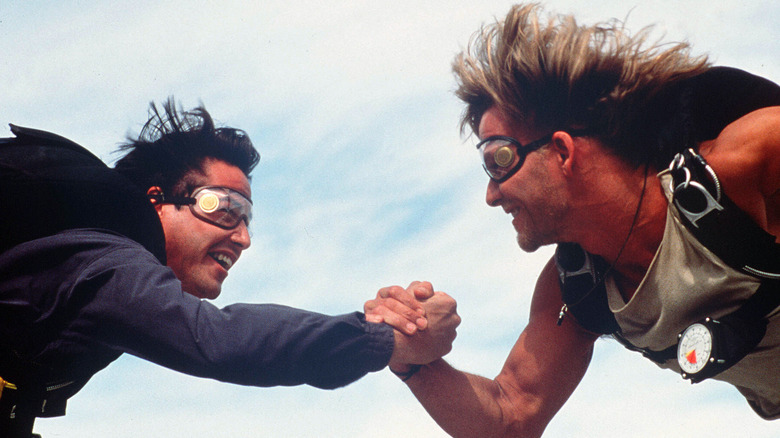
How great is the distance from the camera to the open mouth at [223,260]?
17.2ft

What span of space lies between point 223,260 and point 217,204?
449mm

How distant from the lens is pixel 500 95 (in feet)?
15.8

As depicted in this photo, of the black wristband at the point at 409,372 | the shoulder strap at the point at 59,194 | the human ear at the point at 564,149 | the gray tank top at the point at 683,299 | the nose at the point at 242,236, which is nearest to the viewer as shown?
the shoulder strap at the point at 59,194

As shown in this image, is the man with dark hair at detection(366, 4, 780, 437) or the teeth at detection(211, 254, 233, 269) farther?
the teeth at detection(211, 254, 233, 269)

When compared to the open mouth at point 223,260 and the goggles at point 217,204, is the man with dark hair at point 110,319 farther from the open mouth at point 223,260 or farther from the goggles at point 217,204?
the open mouth at point 223,260

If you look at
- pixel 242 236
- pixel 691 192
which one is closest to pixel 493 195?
pixel 691 192

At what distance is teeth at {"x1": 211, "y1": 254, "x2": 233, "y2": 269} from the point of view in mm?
5241

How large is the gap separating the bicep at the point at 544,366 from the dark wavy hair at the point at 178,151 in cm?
272

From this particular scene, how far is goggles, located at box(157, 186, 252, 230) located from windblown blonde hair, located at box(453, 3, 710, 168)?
82.0 inches

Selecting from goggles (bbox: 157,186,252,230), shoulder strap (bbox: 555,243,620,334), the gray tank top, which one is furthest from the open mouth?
the gray tank top

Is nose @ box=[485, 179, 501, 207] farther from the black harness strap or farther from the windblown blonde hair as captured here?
the black harness strap

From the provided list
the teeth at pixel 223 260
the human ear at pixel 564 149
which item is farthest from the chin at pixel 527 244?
the teeth at pixel 223 260

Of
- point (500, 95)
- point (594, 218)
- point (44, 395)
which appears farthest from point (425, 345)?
point (44, 395)

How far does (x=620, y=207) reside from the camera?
4.39 meters
